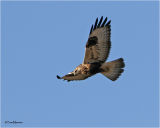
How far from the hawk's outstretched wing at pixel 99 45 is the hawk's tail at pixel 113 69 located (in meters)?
0.15

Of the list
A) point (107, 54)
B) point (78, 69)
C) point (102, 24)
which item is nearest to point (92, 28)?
point (102, 24)

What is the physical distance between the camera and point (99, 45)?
519 centimetres

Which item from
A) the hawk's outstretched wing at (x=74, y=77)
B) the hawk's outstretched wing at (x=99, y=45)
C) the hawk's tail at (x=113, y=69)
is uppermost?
the hawk's outstretched wing at (x=99, y=45)

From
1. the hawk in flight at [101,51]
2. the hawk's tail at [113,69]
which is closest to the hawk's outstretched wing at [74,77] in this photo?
the hawk in flight at [101,51]

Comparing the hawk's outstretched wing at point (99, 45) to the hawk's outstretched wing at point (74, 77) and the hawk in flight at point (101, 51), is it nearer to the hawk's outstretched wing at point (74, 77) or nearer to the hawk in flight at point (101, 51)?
the hawk in flight at point (101, 51)

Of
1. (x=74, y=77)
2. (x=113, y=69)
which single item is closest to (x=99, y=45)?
(x=113, y=69)

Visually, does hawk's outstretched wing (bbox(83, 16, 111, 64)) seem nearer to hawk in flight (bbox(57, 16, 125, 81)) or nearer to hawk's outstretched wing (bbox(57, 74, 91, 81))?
hawk in flight (bbox(57, 16, 125, 81))

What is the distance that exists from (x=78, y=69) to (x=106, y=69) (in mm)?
682

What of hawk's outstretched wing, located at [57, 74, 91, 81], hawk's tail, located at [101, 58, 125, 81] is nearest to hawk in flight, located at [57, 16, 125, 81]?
hawk's tail, located at [101, 58, 125, 81]

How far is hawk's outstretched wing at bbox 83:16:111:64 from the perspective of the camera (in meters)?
5.16

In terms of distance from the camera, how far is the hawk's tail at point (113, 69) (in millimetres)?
5199

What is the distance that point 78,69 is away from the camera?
4902 millimetres

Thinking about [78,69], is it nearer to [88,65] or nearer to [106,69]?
[88,65]

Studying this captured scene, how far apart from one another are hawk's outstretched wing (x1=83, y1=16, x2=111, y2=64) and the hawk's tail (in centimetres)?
15
